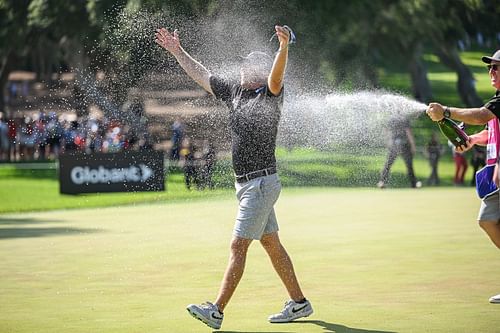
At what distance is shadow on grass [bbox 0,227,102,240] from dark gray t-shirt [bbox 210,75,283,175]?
8983mm

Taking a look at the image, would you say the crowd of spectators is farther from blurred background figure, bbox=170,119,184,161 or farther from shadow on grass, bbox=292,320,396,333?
shadow on grass, bbox=292,320,396,333

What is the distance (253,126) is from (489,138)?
236 centimetres

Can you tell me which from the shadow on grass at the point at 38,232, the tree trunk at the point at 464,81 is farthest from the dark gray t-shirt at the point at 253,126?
the tree trunk at the point at 464,81

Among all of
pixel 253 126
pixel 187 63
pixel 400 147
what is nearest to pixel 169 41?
pixel 187 63

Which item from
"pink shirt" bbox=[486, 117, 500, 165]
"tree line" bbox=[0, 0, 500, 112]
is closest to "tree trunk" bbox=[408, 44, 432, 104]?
"tree line" bbox=[0, 0, 500, 112]

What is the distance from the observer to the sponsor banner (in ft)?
89.9

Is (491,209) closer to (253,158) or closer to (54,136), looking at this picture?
(253,158)

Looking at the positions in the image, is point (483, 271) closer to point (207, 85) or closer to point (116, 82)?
point (207, 85)

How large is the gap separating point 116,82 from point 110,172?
1973 cm

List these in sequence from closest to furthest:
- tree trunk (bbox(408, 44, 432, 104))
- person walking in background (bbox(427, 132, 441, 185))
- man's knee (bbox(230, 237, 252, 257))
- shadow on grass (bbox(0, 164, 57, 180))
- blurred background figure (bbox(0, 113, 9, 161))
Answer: man's knee (bbox(230, 237, 252, 257))
person walking in background (bbox(427, 132, 441, 185))
shadow on grass (bbox(0, 164, 57, 180))
blurred background figure (bbox(0, 113, 9, 161))
tree trunk (bbox(408, 44, 432, 104))

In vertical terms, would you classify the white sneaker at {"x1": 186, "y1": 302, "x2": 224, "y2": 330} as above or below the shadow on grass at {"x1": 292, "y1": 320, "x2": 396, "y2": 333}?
above

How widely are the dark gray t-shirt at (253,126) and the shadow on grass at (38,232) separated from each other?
29.5 ft

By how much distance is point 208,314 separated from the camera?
896 centimetres

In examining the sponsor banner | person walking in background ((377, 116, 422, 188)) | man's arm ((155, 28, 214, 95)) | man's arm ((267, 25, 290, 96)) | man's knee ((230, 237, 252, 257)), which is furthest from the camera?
person walking in background ((377, 116, 422, 188))
